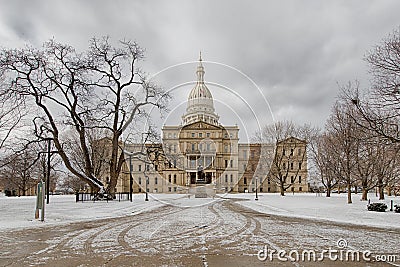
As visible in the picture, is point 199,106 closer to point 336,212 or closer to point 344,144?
point 344,144

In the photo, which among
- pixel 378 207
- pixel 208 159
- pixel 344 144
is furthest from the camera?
pixel 208 159

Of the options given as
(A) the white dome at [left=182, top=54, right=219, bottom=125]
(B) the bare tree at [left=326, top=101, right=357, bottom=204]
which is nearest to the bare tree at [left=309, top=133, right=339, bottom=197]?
(B) the bare tree at [left=326, top=101, right=357, bottom=204]

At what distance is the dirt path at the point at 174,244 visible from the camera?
9367 mm

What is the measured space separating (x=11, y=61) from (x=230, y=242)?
2811 centimetres

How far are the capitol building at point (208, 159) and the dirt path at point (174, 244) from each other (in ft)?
89.8

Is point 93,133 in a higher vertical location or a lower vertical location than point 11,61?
lower

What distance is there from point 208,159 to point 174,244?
72909 millimetres

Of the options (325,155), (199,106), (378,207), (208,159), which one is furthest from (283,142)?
(378,207)

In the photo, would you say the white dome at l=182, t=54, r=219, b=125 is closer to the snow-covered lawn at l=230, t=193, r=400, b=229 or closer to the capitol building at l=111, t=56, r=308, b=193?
the capitol building at l=111, t=56, r=308, b=193

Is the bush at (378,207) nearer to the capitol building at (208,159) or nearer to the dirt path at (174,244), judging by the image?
the dirt path at (174,244)

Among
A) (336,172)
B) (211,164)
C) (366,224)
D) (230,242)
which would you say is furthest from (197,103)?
Result: (230,242)

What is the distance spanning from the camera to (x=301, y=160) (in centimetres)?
6500

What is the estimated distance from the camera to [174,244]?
470 inches

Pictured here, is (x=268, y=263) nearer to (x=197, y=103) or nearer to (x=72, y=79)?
(x=72, y=79)
